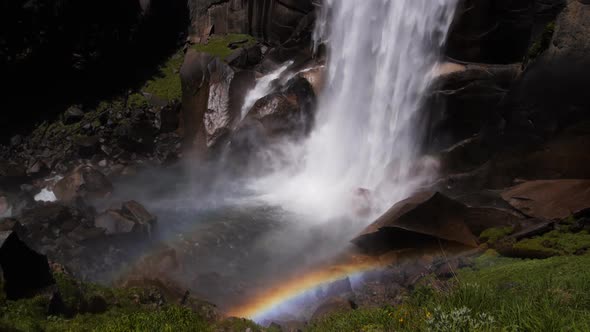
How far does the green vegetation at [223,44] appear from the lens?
31.1 meters

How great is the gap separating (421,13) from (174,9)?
76.9 ft

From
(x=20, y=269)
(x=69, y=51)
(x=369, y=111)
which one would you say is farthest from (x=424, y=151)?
(x=69, y=51)

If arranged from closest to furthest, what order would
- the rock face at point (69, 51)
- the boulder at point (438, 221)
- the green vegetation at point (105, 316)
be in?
the green vegetation at point (105, 316)
the boulder at point (438, 221)
the rock face at point (69, 51)

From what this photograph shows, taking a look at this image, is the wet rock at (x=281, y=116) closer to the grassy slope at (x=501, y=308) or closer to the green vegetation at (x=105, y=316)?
the green vegetation at (x=105, y=316)

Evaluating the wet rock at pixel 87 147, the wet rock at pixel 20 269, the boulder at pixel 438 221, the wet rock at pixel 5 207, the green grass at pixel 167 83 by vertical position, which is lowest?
the wet rock at pixel 5 207

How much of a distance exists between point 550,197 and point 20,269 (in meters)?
14.2

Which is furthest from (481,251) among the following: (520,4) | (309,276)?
(520,4)

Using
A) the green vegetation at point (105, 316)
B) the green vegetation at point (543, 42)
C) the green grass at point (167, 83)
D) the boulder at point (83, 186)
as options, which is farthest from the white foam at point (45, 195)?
the green vegetation at point (543, 42)

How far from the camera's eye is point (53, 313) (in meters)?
8.79

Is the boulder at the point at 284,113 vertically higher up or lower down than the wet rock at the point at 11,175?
higher up

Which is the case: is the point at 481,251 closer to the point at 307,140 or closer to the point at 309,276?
the point at 309,276

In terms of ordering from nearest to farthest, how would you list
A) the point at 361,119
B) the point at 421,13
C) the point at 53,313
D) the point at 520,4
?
1. the point at 53,313
2. the point at 520,4
3. the point at 421,13
4. the point at 361,119

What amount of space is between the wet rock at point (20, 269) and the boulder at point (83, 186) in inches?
509

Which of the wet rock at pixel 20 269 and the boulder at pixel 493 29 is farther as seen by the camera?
the boulder at pixel 493 29
